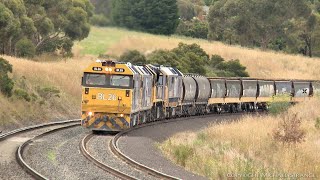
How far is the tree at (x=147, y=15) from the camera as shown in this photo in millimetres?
35494

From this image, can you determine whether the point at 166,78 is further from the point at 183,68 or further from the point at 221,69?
the point at 221,69

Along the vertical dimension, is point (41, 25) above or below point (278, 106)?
above

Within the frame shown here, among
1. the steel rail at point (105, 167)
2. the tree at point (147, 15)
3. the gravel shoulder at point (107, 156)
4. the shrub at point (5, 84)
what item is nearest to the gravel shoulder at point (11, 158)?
the steel rail at point (105, 167)

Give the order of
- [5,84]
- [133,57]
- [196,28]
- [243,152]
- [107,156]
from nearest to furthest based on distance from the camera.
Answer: [107,156] → [243,152] → [5,84] → [133,57] → [196,28]

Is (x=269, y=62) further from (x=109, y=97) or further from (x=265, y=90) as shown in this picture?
(x=109, y=97)

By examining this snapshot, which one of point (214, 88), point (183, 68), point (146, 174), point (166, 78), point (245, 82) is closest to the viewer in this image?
point (146, 174)

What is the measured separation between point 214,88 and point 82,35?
20.5m

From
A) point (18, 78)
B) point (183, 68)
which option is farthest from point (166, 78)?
point (183, 68)

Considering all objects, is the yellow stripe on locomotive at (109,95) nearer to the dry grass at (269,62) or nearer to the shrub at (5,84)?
the shrub at (5,84)

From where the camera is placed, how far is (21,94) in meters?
34.7

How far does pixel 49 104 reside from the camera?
3791cm

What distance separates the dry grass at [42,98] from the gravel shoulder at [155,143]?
6.84 meters

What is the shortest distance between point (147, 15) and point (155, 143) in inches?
902

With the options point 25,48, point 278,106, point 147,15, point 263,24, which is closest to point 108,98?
point 278,106
